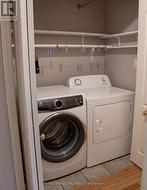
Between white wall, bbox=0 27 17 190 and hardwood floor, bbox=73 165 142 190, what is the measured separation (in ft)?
2.84

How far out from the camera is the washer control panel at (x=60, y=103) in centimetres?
182

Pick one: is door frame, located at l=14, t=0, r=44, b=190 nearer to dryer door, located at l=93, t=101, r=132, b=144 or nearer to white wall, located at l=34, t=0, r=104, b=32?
dryer door, located at l=93, t=101, r=132, b=144

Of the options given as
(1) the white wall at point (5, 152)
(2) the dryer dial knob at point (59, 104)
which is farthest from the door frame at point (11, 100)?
(2) the dryer dial knob at point (59, 104)

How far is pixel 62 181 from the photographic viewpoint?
2.05m

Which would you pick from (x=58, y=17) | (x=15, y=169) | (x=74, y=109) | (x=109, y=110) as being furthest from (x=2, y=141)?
(x=58, y=17)

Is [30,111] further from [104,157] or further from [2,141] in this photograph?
[104,157]

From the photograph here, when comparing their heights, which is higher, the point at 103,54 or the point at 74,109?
the point at 103,54

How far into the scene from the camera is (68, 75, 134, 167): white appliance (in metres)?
2.15

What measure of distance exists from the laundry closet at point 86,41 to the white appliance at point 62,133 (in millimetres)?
442

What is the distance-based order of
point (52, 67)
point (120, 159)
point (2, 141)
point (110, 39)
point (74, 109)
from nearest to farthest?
1. point (2, 141)
2. point (74, 109)
3. point (120, 159)
4. point (52, 67)
5. point (110, 39)

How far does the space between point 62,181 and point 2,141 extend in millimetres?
1109

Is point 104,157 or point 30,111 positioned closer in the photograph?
point 30,111

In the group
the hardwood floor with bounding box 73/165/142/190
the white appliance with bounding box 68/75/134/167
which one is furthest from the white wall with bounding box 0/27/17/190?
the white appliance with bounding box 68/75/134/167

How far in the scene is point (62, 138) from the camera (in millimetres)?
2205
